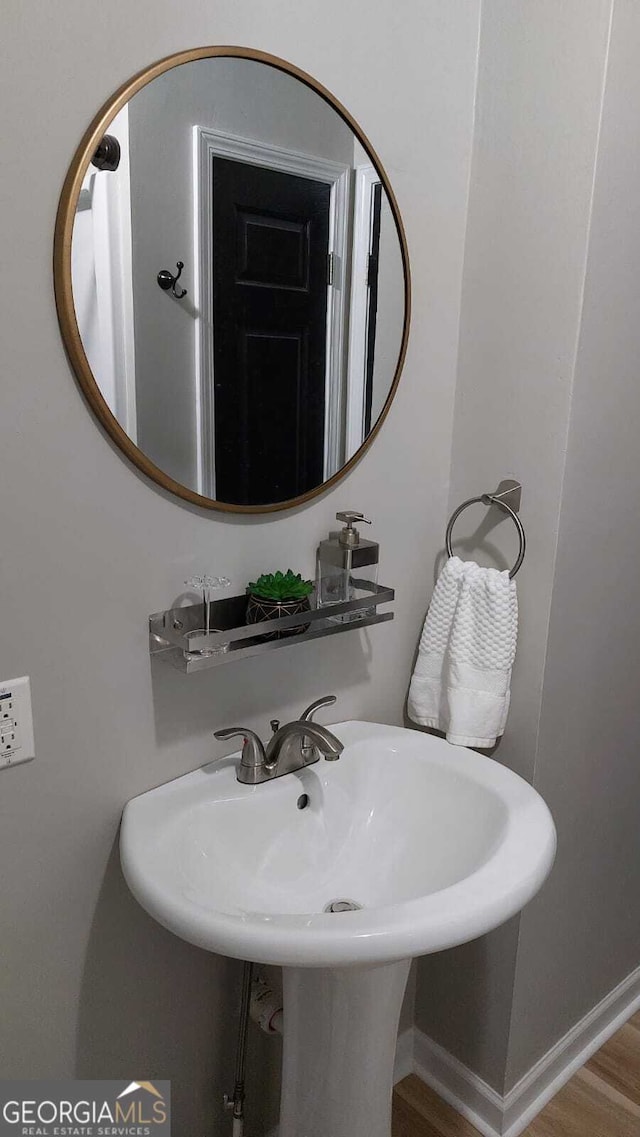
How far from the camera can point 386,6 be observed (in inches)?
49.4

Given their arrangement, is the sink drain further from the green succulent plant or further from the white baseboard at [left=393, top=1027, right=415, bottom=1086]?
the white baseboard at [left=393, top=1027, right=415, bottom=1086]

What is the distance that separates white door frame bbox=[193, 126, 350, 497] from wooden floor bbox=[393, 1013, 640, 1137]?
1.30 metres

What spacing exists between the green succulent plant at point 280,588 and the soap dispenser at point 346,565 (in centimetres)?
8

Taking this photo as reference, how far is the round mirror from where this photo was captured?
3.36 feet

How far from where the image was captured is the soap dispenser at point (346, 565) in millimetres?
1333

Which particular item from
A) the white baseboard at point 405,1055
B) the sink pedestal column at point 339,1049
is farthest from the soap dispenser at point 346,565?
the white baseboard at point 405,1055

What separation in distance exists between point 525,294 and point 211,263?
0.55 metres

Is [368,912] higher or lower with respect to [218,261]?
lower

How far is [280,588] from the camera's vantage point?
1231 millimetres

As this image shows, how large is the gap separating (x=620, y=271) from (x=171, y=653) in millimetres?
953

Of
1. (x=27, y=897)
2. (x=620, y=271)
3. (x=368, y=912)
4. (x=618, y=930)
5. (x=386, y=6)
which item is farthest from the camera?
(x=618, y=930)

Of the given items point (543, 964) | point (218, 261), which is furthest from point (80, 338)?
point (543, 964)

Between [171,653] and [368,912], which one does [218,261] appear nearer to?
[171,653]

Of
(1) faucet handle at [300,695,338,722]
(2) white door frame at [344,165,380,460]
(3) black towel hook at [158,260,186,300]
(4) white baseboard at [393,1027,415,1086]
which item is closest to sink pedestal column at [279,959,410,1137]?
(1) faucet handle at [300,695,338,722]
